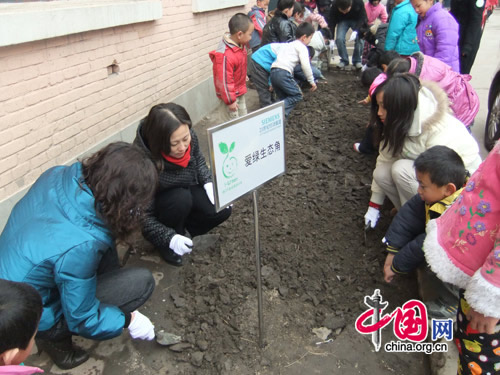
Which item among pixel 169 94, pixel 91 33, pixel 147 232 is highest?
pixel 91 33

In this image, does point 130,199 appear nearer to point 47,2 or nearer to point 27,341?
point 27,341

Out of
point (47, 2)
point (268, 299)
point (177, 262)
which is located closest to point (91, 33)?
point (47, 2)

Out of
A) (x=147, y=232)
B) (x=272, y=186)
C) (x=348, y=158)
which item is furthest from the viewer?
(x=348, y=158)

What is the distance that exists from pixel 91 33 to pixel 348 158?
2.66 metres

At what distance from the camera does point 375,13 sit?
25.1 ft

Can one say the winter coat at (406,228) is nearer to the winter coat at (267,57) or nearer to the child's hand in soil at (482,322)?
the child's hand in soil at (482,322)

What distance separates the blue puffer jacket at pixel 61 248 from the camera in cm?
158

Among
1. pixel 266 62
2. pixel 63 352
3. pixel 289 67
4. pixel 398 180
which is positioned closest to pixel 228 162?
pixel 63 352

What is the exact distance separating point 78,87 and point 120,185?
1.89 meters

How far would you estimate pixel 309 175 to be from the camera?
12.7 feet

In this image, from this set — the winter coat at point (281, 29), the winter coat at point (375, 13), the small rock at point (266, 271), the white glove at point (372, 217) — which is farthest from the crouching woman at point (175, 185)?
the winter coat at point (375, 13)

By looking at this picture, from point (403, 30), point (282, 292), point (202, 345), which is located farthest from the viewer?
point (403, 30)

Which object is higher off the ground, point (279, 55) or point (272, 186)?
point (279, 55)

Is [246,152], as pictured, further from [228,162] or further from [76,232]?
[76,232]
